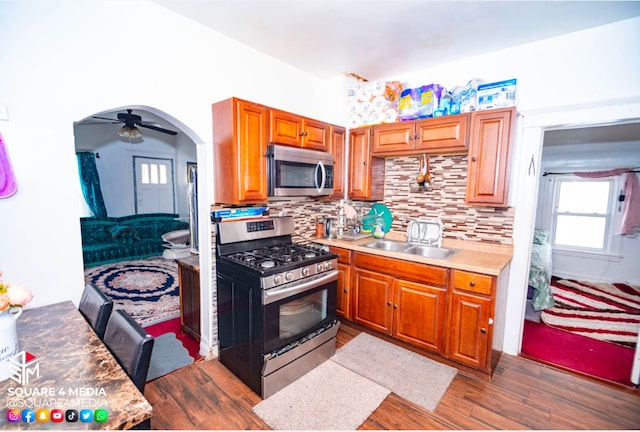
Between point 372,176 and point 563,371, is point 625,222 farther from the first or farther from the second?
point 372,176

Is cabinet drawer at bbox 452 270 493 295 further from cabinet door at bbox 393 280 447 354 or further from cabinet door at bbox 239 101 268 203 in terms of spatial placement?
cabinet door at bbox 239 101 268 203

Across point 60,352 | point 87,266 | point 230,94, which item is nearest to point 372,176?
point 230,94

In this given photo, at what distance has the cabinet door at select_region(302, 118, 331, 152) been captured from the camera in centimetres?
261

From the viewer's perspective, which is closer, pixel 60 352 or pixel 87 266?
pixel 60 352

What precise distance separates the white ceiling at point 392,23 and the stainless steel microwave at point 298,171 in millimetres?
910

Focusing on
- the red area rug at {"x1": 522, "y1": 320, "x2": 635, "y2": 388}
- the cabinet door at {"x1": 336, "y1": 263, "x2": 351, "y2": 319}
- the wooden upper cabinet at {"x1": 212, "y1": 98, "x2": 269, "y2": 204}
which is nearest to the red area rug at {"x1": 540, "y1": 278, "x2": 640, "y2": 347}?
the red area rug at {"x1": 522, "y1": 320, "x2": 635, "y2": 388}

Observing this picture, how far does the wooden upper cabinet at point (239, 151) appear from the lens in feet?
6.89

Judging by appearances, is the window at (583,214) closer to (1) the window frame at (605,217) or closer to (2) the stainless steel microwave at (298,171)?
(1) the window frame at (605,217)

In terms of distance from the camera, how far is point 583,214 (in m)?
4.72

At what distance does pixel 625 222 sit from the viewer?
13.9ft

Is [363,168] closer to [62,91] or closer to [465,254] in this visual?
[465,254]

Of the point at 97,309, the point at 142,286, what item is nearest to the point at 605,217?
the point at 97,309

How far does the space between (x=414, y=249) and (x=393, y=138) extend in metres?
1.16

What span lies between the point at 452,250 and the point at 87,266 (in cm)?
600
